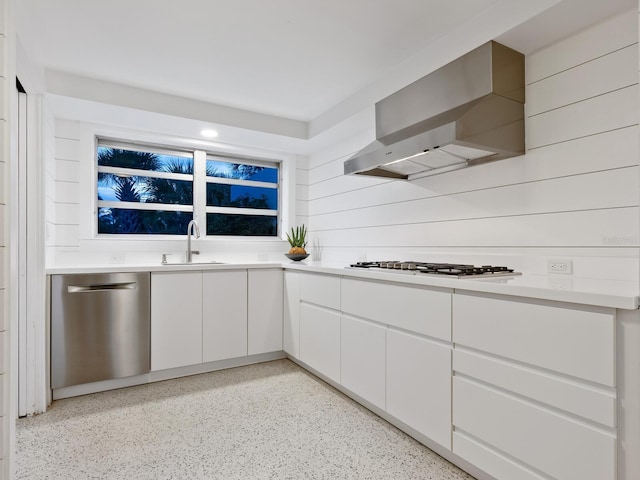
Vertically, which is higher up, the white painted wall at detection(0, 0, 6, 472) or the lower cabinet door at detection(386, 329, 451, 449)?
the white painted wall at detection(0, 0, 6, 472)

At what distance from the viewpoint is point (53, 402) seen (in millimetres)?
2477

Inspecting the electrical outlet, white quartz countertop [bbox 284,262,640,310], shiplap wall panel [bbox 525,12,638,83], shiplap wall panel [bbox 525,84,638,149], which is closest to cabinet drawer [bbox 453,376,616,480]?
white quartz countertop [bbox 284,262,640,310]

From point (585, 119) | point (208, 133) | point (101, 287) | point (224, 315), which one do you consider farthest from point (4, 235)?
point (585, 119)

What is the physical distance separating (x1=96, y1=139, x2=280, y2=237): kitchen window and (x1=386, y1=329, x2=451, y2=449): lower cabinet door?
2.37 meters

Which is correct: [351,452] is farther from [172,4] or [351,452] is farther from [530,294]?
[172,4]

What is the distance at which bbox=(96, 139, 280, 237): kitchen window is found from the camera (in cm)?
334

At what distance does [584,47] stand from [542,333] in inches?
55.1

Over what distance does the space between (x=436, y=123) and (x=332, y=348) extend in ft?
5.23

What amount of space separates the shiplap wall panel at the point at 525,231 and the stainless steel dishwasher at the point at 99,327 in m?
1.91

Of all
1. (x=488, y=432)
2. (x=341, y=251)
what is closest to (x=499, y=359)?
(x=488, y=432)

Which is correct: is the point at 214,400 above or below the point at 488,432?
below

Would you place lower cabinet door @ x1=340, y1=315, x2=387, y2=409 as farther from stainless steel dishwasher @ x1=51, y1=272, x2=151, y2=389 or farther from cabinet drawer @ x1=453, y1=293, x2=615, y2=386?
stainless steel dishwasher @ x1=51, y1=272, x2=151, y2=389

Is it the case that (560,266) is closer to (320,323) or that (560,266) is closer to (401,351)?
(401,351)

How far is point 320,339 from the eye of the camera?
2709 mm
